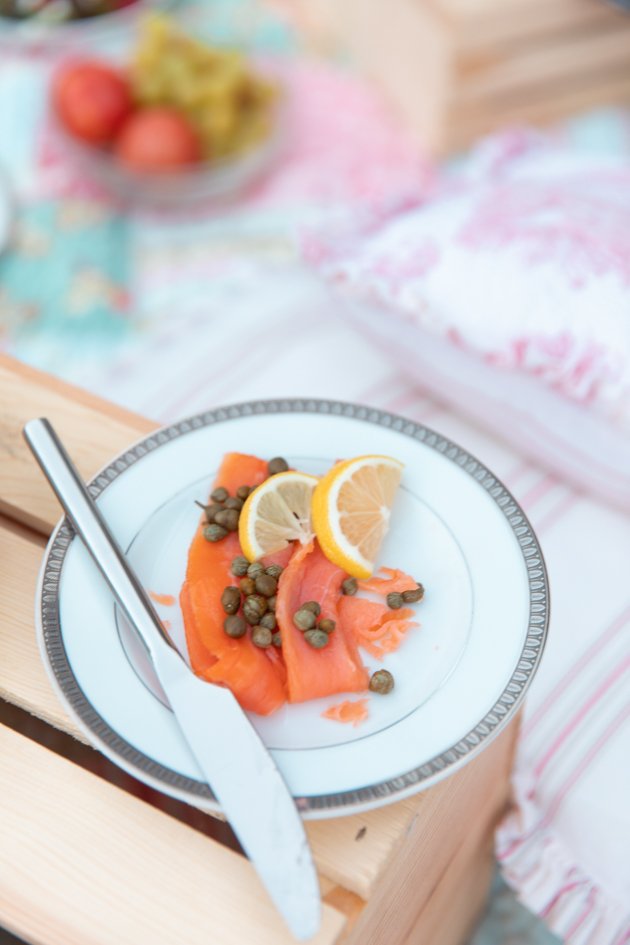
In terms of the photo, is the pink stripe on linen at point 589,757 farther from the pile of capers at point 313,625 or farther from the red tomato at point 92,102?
the red tomato at point 92,102

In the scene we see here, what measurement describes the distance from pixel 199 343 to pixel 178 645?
677mm

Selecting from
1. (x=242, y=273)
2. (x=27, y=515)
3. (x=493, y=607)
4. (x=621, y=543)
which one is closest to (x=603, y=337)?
(x=621, y=543)

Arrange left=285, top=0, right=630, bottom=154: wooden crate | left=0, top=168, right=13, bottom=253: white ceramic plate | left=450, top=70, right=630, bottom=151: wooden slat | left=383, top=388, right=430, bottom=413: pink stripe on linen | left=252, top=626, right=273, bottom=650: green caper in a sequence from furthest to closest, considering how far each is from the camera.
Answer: left=450, top=70, right=630, bottom=151: wooden slat
left=285, top=0, right=630, bottom=154: wooden crate
left=0, top=168, right=13, bottom=253: white ceramic plate
left=383, top=388, right=430, bottom=413: pink stripe on linen
left=252, top=626, right=273, bottom=650: green caper

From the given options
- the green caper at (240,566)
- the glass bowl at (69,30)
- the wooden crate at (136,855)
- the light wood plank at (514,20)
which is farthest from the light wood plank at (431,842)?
the glass bowl at (69,30)

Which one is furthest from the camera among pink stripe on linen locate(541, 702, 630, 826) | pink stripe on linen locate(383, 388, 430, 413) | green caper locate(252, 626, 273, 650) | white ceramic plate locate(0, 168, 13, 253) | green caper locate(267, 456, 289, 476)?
white ceramic plate locate(0, 168, 13, 253)

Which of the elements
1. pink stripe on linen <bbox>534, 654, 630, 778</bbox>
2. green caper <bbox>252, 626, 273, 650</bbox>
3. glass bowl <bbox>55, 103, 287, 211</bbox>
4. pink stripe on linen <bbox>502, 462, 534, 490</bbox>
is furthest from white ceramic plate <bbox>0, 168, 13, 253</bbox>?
pink stripe on linen <bbox>534, 654, 630, 778</bbox>

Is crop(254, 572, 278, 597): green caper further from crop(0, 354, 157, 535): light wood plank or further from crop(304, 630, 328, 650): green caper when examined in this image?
crop(0, 354, 157, 535): light wood plank

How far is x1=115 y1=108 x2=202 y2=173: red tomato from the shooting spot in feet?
4.83

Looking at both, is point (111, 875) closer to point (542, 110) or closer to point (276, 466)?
point (276, 466)

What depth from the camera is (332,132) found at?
168 centimetres

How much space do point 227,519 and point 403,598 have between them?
153mm

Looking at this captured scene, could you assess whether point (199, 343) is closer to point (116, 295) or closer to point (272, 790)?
point (116, 295)

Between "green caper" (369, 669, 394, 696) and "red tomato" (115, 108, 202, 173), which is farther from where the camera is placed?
"red tomato" (115, 108, 202, 173)

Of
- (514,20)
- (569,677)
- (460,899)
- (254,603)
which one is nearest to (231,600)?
(254,603)
